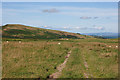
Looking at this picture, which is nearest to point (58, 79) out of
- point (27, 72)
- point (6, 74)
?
point (27, 72)

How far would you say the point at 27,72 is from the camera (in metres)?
13.9

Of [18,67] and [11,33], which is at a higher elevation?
[11,33]

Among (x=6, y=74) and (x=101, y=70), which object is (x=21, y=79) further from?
(x=101, y=70)

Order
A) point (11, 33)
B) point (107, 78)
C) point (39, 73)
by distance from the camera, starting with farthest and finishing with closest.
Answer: point (11, 33)
point (39, 73)
point (107, 78)

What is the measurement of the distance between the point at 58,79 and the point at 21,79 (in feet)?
9.00

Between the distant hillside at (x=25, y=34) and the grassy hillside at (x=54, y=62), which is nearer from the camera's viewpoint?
the grassy hillside at (x=54, y=62)

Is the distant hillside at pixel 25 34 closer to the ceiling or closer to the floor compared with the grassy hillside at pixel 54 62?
closer to the ceiling

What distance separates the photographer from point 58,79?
11781 mm

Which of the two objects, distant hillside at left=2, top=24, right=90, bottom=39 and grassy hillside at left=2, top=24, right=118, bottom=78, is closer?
grassy hillside at left=2, top=24, right=118, bottom=78

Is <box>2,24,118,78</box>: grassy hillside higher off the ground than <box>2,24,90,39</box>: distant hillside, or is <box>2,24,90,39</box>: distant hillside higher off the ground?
<box>2,24,90,39</box>: distant hillside

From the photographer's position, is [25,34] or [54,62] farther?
[25,34]

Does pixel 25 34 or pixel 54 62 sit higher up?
pixel 25 34

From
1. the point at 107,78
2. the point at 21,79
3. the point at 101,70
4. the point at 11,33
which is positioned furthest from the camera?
the point at 11,33

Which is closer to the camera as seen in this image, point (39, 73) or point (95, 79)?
point (95, 79)
